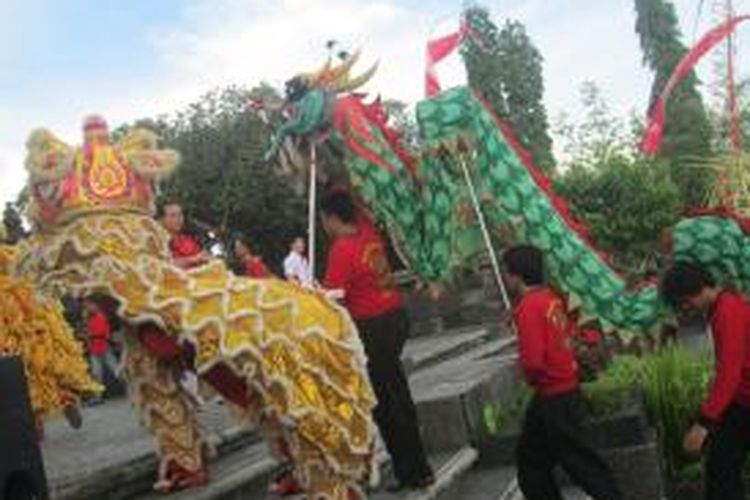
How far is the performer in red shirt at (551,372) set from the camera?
20.2ft

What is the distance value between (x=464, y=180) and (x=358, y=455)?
2499 mm

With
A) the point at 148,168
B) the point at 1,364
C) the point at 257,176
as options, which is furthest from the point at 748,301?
the point at 257,176

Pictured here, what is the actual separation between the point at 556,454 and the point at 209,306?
2004mm

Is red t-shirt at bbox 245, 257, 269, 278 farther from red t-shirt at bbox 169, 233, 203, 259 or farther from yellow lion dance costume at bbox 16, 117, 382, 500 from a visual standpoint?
yellow lion dance costume at bbox 16, 117, 382, 500

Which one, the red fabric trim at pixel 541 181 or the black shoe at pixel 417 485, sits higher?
the red fabric trim at pixel 541 181

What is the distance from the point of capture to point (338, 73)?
684 cm

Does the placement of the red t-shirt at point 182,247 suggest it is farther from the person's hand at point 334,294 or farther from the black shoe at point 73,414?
the black shoe at point 73,414

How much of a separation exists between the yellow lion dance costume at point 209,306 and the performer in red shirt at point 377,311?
0.72m

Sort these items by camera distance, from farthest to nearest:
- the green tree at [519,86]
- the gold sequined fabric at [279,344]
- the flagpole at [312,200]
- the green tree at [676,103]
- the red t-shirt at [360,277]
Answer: the green tree at [519,86] → the green tree at [676,103] → the flagpole at [312,200] → the red t-shirt at [360,277] → the gold sequined fabric at [279,344]

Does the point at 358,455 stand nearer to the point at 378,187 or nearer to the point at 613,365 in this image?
the point at 378,187

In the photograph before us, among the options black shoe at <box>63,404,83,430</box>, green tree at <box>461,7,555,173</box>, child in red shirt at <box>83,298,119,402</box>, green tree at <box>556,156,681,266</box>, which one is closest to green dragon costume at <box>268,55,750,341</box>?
black shoe at <box>63,404,83,430</box>

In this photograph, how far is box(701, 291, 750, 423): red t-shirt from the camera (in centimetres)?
573

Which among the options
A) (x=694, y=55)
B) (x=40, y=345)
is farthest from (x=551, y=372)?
(x=40, y=345)

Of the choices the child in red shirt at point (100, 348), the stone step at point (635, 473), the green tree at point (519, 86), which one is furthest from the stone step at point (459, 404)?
the green tree at point (519, 86)
